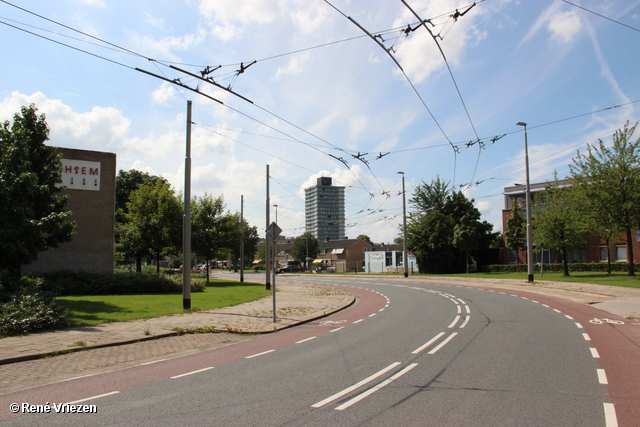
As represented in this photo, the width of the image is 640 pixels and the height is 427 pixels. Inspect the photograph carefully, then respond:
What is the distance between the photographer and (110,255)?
26047 mm

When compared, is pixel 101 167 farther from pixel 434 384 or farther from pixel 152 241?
pixel 434 384

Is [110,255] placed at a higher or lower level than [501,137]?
lower

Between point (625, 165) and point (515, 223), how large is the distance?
16715 millimetres

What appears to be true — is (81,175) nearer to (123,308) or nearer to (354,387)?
(123,308)

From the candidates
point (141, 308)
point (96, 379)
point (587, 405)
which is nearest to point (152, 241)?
point (141, 308)

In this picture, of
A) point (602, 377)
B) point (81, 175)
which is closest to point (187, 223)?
point (602, 377)

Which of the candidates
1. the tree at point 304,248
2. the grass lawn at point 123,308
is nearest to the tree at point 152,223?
the grass lawn at point 123,308

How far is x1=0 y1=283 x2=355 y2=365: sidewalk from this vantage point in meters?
9.23

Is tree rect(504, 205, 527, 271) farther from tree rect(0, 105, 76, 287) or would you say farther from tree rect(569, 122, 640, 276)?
tree rect(0, 105, 76, 287)

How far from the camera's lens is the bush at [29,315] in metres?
10.9

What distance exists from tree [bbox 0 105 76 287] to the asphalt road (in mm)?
9041

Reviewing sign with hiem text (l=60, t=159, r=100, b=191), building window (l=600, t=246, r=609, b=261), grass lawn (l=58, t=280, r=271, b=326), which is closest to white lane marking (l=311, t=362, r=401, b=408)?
grass lawn (l=58, t=280, r=271, b=326)

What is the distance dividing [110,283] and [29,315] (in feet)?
38.4

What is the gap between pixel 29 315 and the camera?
1142cm
